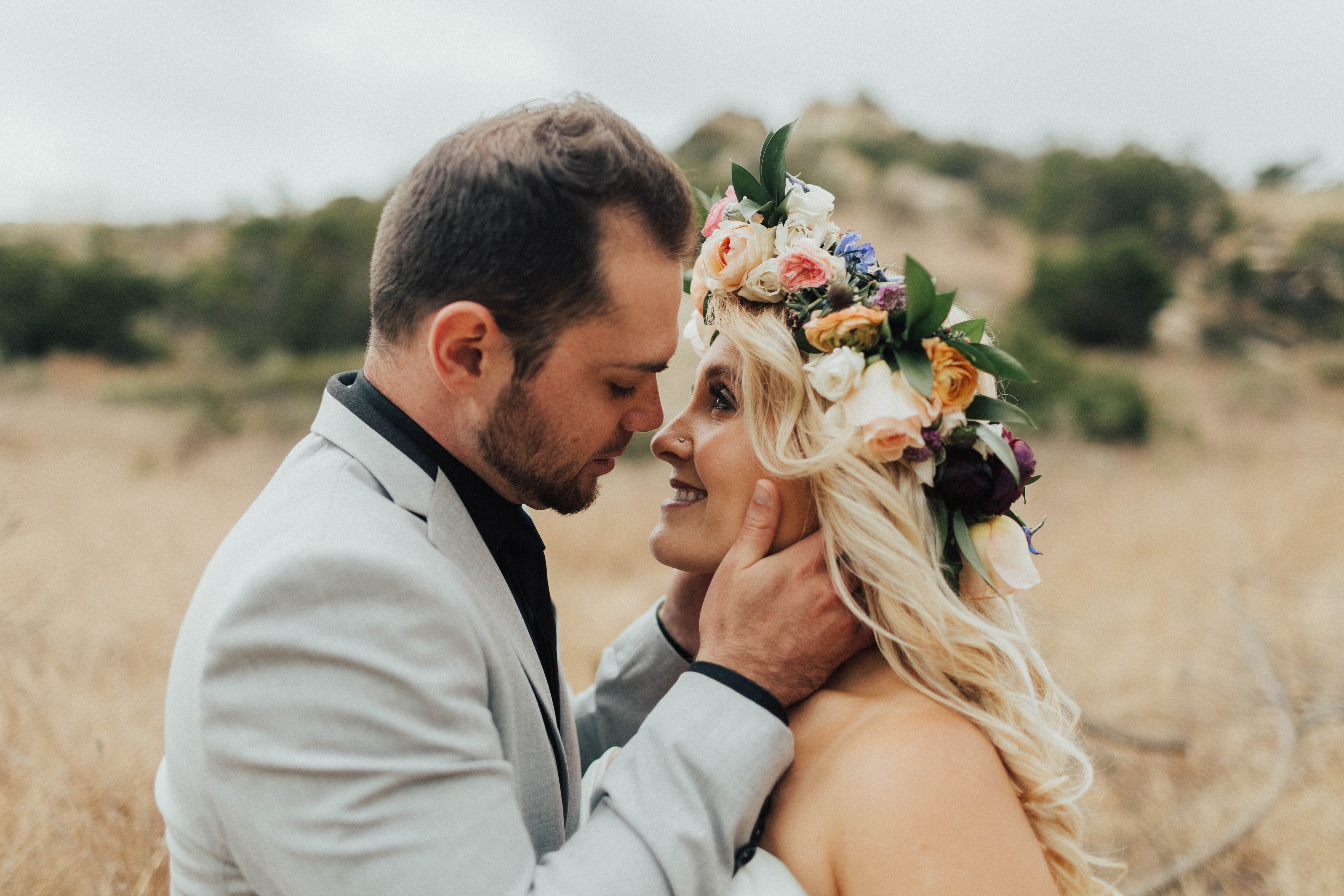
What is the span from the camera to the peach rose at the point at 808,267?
2328 millimetres

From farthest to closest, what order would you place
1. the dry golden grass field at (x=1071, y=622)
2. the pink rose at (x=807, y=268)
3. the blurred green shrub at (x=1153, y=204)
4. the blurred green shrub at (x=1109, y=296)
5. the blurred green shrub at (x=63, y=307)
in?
the blurred green shrub at (x=1153, y=204), the blurred green shrub at (x=63, y=307), the blurred green shrub at (x=1109, y=296), the dry golden grass field at (x=1071, y=622), the pink rose at (x=807, y=268)

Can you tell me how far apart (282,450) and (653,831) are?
13948mm

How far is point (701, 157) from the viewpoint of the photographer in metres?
46.8

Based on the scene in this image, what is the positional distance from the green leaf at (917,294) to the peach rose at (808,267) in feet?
0.86

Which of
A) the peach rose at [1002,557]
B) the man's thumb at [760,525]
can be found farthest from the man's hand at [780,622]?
the peach rose at [1002,557]

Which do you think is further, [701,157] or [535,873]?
[701,157]

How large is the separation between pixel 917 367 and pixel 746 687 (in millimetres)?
923

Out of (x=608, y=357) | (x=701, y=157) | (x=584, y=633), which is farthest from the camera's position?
(x=701, y=157)

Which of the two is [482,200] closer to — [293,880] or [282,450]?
[293,880]

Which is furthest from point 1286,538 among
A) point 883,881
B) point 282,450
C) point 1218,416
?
point 282,450

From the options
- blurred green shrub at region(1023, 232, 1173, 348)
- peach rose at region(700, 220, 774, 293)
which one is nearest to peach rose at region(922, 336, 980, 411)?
peach rose at region(700, 220, 774, 293)

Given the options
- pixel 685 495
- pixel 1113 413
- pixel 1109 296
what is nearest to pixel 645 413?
pixel 685 495

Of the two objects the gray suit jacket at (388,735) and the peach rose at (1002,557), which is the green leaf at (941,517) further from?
the gray suit jacket at (388,735)

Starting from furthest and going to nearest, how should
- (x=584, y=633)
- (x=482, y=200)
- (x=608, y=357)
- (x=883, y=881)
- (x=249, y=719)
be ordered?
(x=584, y=633) → (x=608, y=357) → (x=482, y=200) → (x=883, y=881) → (x=249, y=719)
